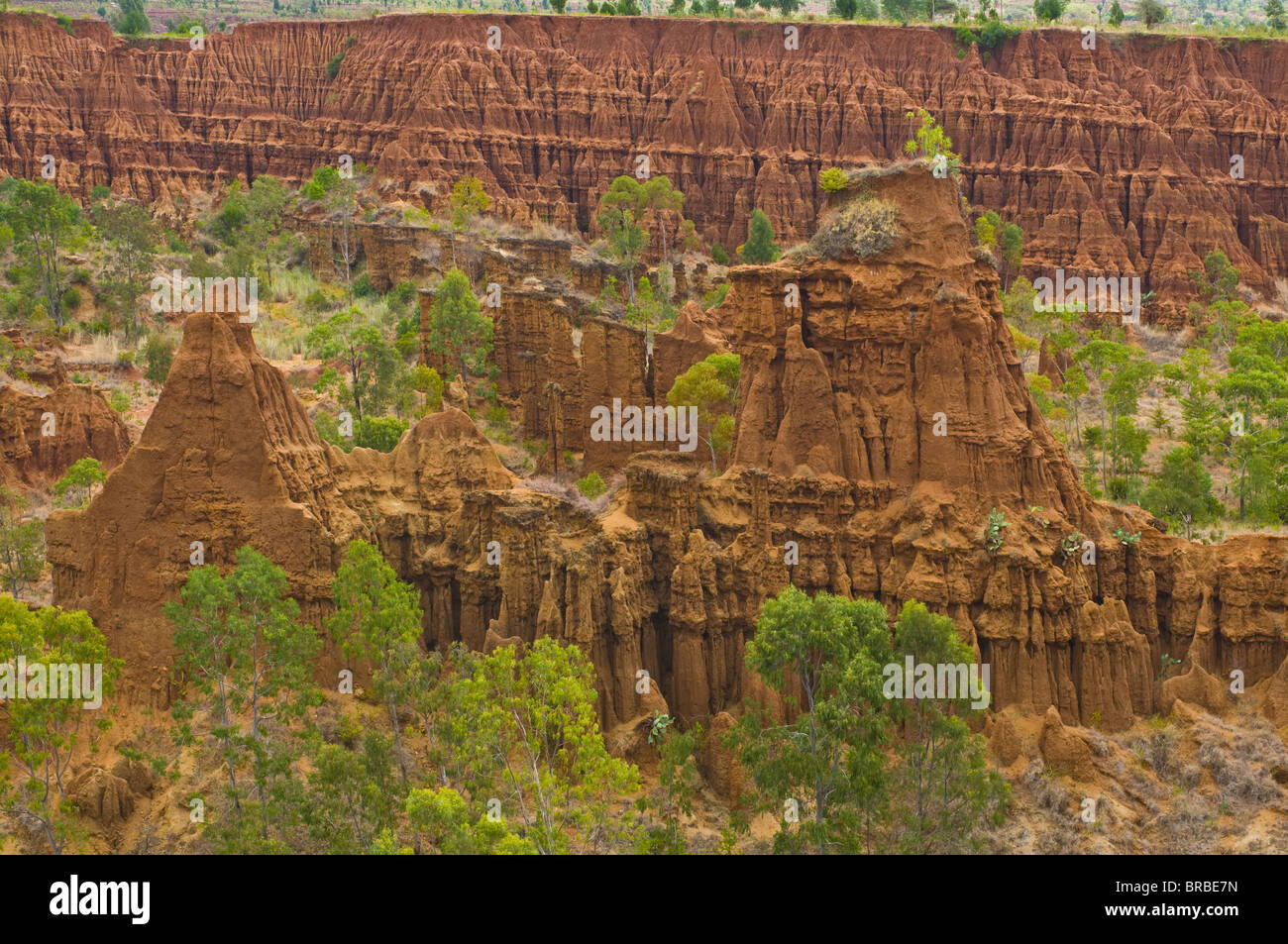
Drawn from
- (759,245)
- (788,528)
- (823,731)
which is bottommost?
(823,731)

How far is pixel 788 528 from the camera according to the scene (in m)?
44.2

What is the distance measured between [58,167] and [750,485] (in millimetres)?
85643

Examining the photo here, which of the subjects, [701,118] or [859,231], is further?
[701,118]

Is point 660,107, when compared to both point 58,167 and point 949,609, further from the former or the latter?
point 949,609

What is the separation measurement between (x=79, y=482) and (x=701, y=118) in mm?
69984

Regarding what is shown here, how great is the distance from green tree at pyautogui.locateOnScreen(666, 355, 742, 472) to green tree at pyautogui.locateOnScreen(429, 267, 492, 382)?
46.7ft

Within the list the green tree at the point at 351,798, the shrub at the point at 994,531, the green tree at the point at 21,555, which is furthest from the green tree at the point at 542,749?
the green tree at the point at 21,555

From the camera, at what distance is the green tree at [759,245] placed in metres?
95.1

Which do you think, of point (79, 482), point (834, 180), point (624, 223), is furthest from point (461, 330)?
point (624, 223)

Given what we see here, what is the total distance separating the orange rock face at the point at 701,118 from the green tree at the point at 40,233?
2759cm

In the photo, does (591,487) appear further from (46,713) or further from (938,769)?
(46,713)

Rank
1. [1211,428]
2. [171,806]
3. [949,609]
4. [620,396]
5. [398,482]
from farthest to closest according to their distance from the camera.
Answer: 1. [1211,428]
2. [620,396]
3. [398,482]
4. [949,609]
5. [171,806]

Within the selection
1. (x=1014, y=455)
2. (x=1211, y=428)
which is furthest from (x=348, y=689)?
(x=1211, y=428)

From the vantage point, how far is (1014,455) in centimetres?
4331
